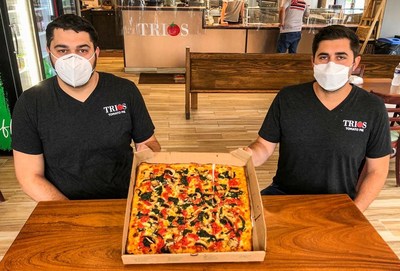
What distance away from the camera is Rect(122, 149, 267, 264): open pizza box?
0.90 m

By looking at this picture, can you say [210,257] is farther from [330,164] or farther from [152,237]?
[330,164]

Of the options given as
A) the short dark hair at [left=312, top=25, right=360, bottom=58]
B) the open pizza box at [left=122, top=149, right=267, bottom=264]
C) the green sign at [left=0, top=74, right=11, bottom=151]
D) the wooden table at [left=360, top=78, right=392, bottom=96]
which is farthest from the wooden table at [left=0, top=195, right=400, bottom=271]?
the green sign at [left=0, top=74, right=11, bottom=151]

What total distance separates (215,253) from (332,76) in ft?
3.27

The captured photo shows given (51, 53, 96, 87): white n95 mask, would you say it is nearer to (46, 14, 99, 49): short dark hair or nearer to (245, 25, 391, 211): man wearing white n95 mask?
(46, 14, 99, 49): short dark hair

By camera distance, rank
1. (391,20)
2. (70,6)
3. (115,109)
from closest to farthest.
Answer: (115,109) < (70,6) < (391,20)

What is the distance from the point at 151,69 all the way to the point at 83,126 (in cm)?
507

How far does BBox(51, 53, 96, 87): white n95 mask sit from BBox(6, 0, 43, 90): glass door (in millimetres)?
2324

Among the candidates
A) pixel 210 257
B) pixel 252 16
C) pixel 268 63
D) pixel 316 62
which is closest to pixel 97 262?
pixel 210 257

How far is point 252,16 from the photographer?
6.53 m

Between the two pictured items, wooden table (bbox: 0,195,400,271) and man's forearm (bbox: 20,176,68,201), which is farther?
man's forearm (bbox: 20,176,68,201)

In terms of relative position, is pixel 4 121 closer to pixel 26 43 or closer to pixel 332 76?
pixel 26 43

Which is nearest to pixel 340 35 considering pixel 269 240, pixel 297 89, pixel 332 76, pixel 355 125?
pixel 332 76

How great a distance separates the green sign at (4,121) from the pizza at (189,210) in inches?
98.4

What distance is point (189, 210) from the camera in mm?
1073
